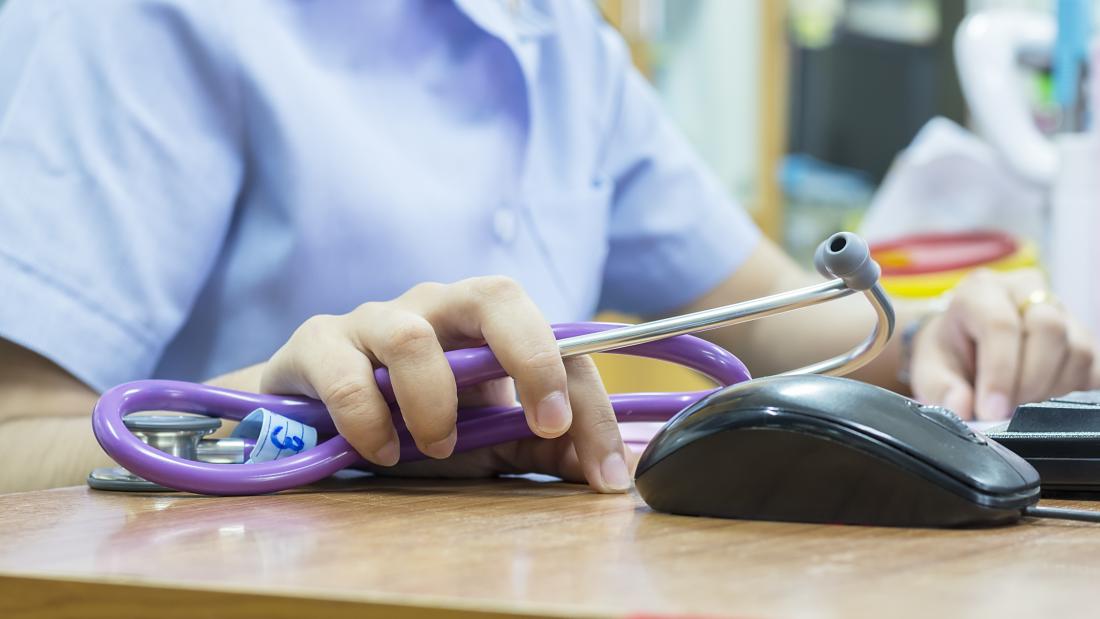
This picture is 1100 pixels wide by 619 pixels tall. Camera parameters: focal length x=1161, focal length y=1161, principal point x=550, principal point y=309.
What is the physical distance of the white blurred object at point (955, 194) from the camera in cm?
140

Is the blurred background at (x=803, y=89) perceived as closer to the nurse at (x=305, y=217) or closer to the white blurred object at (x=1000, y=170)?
the white blurred object at (x=1000, y=170)

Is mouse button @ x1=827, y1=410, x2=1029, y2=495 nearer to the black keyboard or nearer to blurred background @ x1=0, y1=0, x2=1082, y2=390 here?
the black keyboard

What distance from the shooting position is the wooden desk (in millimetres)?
228

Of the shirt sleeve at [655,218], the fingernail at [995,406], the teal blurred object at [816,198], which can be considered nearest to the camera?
the fingernail at [995,406]

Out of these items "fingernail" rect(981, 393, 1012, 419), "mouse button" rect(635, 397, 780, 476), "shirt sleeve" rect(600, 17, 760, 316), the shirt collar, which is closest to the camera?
"mouse button" rect(635, 397, 780, 476)

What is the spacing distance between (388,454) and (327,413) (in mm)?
37

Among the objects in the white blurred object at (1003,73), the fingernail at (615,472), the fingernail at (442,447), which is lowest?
the fingernail at (615,472)

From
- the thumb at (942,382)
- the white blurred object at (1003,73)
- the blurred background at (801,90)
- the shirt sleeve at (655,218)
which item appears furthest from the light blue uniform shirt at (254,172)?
the blurred background at (801,90)

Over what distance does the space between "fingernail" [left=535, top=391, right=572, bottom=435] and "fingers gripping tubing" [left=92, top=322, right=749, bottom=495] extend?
2 cm

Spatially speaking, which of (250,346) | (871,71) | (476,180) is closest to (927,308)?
(476,180)

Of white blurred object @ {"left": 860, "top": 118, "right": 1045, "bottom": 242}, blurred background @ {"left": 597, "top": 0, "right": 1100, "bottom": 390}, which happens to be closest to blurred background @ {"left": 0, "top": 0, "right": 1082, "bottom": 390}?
blurred background @ {"left": 597, "top": 0, "right": 1100, "bottom": 390}

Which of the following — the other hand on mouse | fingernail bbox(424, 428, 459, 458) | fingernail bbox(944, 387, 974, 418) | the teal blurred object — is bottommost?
the teal blurred object

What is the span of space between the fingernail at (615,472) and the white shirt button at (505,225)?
372 millimetres

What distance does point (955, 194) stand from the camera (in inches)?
56.4
